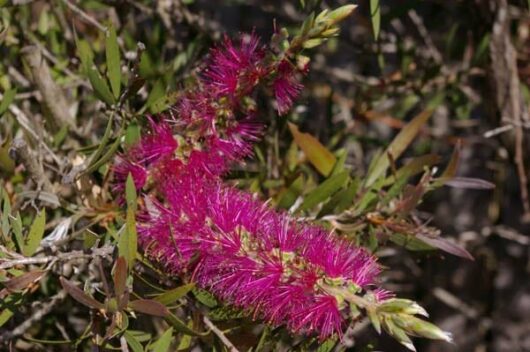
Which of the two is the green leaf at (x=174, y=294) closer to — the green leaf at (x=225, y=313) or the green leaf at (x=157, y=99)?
the green leaf at (x=225, y=313)

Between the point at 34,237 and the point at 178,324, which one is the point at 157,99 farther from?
the point at 178,324

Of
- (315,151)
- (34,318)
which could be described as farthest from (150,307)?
(315,151)

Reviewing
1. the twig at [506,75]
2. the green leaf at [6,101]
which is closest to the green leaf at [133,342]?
the green leaf at [6,101]

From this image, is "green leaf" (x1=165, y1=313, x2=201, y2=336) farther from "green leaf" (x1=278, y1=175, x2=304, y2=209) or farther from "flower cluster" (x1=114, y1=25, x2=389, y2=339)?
"green leaf" (x1=278, y1=175, x2=304, y2=209)

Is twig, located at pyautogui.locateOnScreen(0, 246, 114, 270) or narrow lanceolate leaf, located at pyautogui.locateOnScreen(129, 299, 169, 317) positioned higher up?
twig, located at pyautogui.locateOnScreen(0, 246, 114, 270)

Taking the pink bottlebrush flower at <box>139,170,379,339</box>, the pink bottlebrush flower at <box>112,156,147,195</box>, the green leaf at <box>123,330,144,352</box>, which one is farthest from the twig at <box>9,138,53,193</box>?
the green leaf at <box>123,330,144,352</box>

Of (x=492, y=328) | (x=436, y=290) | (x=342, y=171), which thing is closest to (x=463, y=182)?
(x=342, y=171)

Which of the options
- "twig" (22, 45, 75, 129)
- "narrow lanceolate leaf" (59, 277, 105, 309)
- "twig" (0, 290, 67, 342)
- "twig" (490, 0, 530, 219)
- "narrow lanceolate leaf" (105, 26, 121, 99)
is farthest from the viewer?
"twig" (490, 0, 530, 219)

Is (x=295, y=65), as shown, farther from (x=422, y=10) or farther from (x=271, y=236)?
(x=422, y=10)
